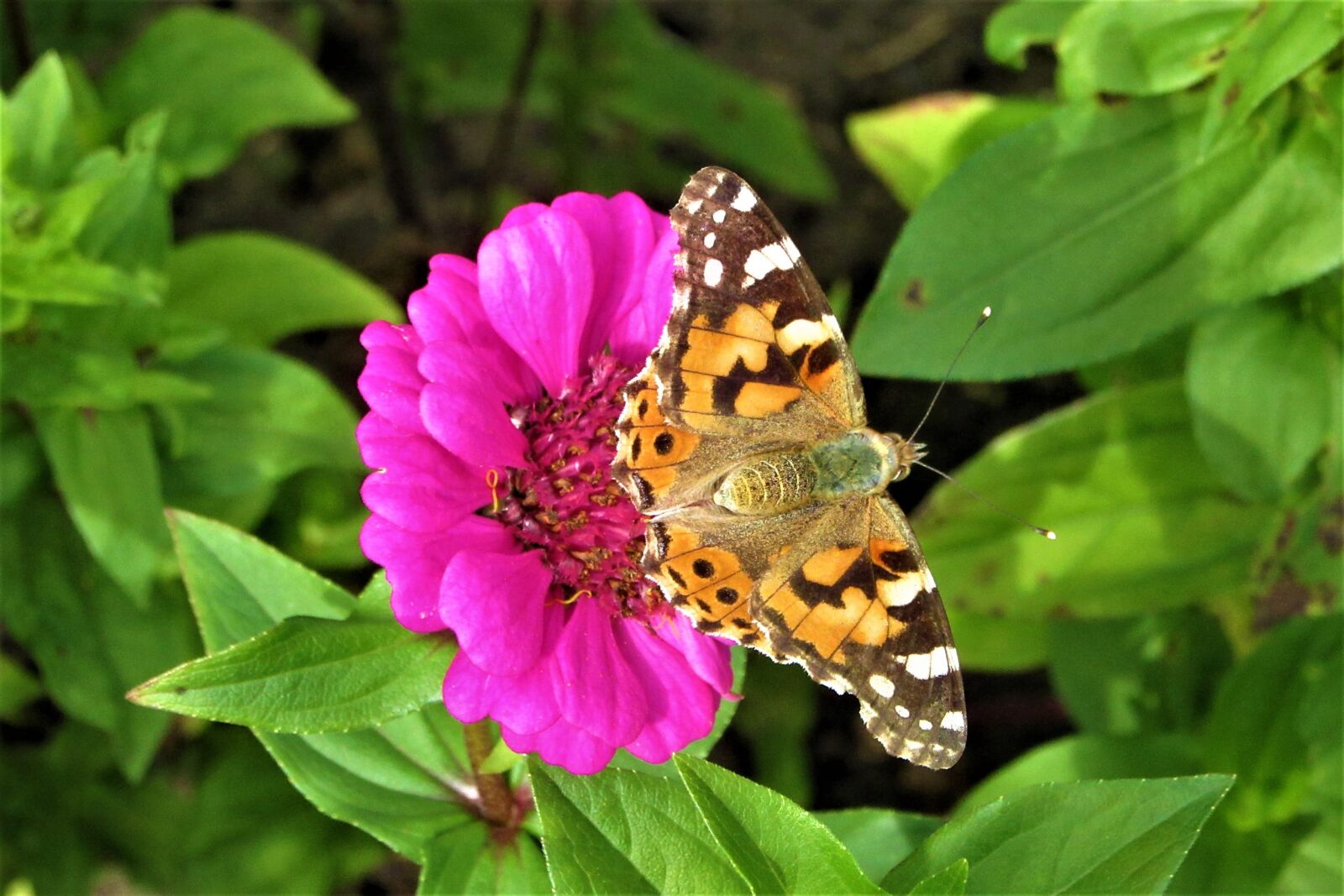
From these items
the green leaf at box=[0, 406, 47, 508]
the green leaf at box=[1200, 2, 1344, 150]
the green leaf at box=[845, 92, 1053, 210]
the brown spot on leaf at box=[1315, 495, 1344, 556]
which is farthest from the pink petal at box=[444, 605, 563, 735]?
the green leaf at box=[845, 92, 1053, 210]

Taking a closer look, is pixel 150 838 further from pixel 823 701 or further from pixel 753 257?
pixel 753 257

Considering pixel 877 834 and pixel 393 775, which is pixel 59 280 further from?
pixel 877 834

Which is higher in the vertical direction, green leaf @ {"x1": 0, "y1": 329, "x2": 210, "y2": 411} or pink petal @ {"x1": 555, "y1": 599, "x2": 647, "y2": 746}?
pink petal @ {"x1": 555, "y1": 599, "x2": 647, "y2": 746}

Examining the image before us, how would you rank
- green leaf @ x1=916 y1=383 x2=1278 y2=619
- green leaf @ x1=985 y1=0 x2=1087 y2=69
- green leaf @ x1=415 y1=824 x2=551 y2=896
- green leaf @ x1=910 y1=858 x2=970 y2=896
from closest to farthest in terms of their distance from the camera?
green leaf @ x1=910 y1=858 x2=970 y2=896
green leaf @ x1=415 y1=824 x2=551 y2=896
green leaf @ x1=985 y1=0 x2=1087 y2=69
green leaf @ x1=916 y1=383 x2=1278 y2=619

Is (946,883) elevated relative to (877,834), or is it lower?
elevated

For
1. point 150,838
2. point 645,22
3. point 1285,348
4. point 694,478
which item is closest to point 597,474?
point 694,478

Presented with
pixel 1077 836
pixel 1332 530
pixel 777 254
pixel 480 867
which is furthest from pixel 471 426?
pixel 1332 530

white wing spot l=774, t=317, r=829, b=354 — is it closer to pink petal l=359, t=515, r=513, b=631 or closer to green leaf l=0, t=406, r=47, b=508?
pink petal l=359, t=515, r=513, b=631
